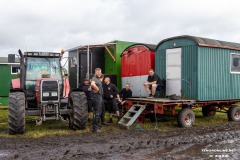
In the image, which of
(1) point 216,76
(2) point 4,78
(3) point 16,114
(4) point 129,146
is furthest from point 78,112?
(2) point 4,78

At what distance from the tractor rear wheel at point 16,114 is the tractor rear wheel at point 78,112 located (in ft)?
4.57

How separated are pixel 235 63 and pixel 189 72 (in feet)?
7.90

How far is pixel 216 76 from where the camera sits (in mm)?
11047

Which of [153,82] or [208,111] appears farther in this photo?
[208,111]

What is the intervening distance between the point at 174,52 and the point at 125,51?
3.38 meters

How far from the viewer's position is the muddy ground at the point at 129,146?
19.3 ft

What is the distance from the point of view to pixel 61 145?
6812mm

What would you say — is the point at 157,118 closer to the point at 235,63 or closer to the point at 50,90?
the point at 235,63

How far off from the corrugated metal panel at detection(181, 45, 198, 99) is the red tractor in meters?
3.97

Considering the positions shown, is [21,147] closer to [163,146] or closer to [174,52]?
[163,146]

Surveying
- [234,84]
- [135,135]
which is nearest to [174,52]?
[234,84]

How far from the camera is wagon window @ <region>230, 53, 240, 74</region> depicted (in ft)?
38.2

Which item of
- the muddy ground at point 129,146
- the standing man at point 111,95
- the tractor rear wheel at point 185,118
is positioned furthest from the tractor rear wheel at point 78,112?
the tractor rear wheel at point 185,118

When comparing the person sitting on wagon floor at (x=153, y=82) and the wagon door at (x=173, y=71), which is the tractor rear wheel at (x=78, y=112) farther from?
the wagon door at (x=173, y=71)
